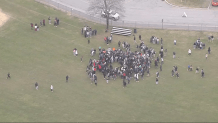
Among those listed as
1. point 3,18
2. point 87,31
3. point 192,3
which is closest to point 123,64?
point 87,31

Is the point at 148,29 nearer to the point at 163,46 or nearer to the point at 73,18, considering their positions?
the point at 163,46

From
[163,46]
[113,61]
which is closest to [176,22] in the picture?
[163,46]

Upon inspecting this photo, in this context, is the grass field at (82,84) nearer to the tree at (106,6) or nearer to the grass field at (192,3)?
the tree at (106,6)

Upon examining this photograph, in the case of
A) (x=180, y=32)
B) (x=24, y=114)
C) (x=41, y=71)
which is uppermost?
(x=180, y=32)

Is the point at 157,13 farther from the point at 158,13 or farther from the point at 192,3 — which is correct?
the point at 192,3

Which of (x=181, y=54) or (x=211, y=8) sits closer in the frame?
(x=181, y=54)

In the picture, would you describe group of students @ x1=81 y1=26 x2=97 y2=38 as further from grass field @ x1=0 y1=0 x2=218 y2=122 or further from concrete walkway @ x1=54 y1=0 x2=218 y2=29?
concrete walkway @ x1=54 y1=0 x2=218 y2=29
